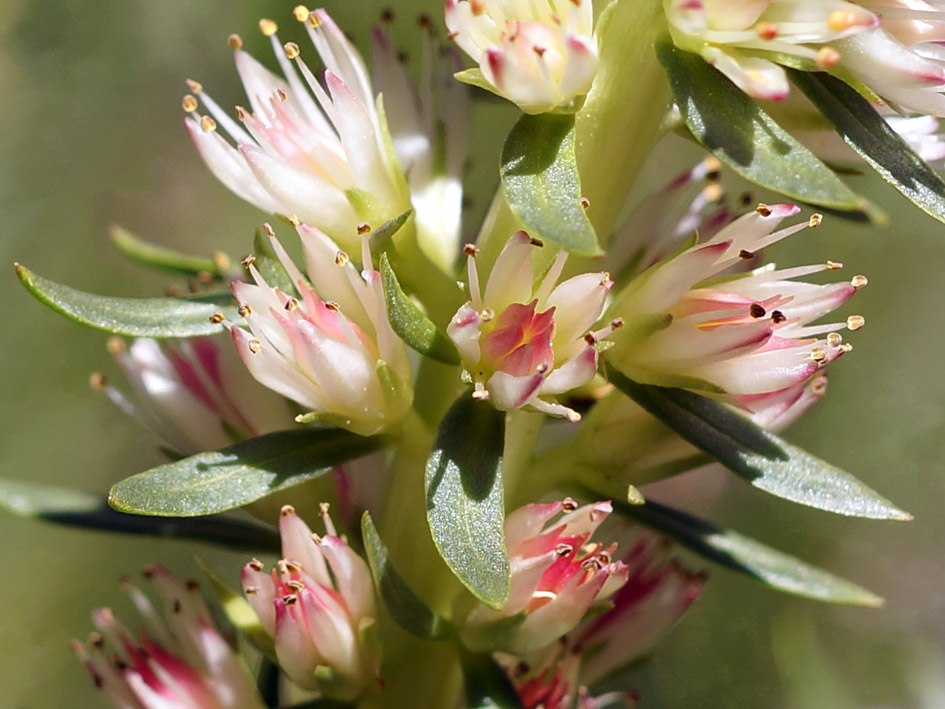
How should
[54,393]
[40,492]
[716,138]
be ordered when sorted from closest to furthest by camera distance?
[716,138] < [40,492] < [54,393]

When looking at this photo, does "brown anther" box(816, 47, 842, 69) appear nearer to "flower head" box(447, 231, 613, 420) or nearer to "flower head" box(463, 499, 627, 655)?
"flower head" box(447, 231, 613, 420)

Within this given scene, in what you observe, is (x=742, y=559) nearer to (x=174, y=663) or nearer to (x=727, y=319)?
(x=727, y=319)

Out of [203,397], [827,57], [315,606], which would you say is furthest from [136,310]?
[827,57]

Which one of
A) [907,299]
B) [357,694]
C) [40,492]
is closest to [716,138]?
[357,694]

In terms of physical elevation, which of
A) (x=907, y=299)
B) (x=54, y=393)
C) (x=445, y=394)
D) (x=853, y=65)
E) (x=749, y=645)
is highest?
(x=853, y=65)

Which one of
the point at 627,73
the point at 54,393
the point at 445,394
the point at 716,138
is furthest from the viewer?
the point at 54,393

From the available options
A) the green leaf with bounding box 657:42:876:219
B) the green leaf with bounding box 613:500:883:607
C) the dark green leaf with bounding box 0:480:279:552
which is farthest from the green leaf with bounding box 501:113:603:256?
the dark green leaf with bounding box 0:480:279:552

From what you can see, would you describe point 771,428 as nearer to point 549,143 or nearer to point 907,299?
point 549,143
